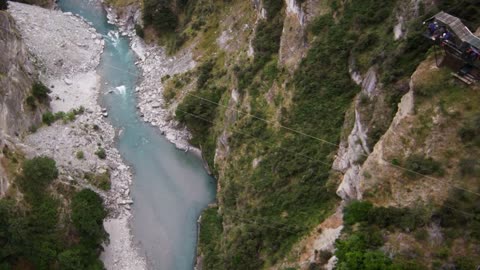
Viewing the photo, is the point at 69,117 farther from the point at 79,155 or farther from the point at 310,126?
the point at 310,126

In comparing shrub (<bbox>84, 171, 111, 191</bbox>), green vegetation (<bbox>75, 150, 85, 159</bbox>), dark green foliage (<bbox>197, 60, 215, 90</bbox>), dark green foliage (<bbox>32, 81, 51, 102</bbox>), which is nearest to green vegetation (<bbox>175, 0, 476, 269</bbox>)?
dark green foliage (<bbox>197, 60, 215, 90</bbox>)

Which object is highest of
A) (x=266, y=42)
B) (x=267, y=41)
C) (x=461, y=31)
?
(x=461, y=31)

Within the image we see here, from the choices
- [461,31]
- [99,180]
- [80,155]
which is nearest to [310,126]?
[461,31]

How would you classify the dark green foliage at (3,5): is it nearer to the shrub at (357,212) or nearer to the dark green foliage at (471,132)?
the shrub at (357,212)

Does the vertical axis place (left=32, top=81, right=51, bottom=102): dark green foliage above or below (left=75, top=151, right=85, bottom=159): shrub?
above

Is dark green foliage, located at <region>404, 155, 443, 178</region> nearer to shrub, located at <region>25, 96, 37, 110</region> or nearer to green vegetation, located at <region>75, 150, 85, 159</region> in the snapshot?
green vegetation, located at <region>75, 150, 85, 159</region>

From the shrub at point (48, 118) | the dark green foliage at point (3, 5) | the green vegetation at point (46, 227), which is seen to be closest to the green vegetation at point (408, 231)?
the green vegetation at point (46, 227)

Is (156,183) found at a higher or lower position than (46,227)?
higher

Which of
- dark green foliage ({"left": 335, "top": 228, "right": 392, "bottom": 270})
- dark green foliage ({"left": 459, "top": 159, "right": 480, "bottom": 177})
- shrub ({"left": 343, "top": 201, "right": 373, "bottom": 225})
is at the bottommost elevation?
dark green foliage ({"left": 335, "top": 228, "right": 392, "bottom": 270})
